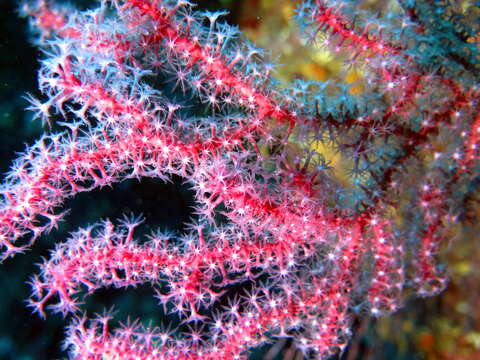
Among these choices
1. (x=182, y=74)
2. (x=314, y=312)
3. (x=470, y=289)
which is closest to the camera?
(x=182, y=74)

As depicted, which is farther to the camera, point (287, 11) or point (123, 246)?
point (287, 11)

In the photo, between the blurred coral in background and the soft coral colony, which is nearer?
the soft coral colony

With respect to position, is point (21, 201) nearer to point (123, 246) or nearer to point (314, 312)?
point (123, 246)

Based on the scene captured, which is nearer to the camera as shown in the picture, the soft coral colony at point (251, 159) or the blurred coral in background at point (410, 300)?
the soft coral colony at point (251, 159)

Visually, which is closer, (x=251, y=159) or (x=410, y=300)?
(x=251, y=159)

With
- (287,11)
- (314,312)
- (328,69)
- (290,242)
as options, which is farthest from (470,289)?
(287,11)

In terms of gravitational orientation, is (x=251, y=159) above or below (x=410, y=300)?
above

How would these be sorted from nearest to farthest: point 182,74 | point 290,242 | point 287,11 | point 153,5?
point 153,5
point 182,74
point 290,242
point 287,11

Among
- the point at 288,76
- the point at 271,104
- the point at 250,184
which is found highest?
the point at 288,76
